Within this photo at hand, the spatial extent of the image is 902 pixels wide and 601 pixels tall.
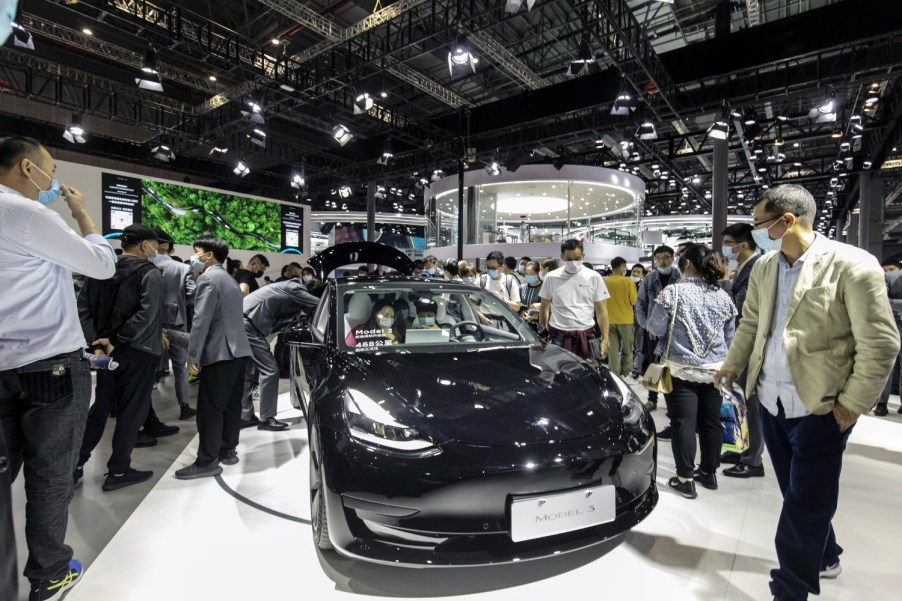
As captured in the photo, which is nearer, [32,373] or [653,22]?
[32,373]

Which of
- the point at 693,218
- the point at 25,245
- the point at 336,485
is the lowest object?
the point at 336,485


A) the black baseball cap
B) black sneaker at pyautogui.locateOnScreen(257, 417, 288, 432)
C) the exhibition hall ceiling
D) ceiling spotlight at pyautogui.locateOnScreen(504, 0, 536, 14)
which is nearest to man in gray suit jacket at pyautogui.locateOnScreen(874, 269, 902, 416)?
the exhibition hall ceiling

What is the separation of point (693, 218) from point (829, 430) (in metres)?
21.0

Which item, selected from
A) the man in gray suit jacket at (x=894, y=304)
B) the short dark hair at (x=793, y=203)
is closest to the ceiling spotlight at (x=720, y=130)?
the man in gray suit jacket at (x=894, y=304)

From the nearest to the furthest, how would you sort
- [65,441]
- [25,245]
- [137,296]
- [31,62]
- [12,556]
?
[12,556], [25,245], [65,441], [137,296], [31,62]

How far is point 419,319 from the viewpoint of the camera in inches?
110

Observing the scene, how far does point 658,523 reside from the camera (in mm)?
2092

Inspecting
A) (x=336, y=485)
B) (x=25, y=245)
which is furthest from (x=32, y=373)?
(x=336, y=485)

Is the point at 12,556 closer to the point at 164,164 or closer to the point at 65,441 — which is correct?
the point at 65,441

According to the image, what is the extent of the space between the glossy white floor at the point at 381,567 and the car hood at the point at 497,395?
1.90ft

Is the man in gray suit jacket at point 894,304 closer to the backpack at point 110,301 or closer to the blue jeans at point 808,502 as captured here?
the blue jeans at point 808,502

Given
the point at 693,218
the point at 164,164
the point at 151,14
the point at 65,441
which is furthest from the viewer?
the point at 693,218

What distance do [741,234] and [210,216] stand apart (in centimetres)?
1392

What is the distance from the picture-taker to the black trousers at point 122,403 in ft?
8.36
